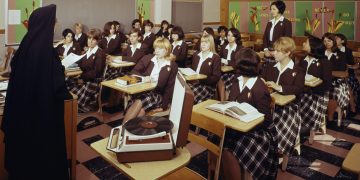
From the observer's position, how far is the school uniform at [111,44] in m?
6.82

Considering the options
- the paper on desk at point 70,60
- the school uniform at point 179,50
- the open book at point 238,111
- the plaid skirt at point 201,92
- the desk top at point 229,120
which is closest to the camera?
the desk top at point 229,120

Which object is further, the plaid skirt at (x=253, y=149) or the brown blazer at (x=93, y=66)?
the brown blazer at (x=93, y=66)

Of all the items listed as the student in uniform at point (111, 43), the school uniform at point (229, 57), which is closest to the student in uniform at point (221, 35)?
the school uniform at point (229, 57)

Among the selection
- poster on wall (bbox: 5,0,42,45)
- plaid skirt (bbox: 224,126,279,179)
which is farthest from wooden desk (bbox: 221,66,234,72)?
poster on wall (bbox: 5,0,42,45)

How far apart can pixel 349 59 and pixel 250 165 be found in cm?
378

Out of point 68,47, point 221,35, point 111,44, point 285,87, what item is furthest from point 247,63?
point 221,35

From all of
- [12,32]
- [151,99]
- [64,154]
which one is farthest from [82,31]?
[64,154]

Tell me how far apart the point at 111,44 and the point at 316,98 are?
4.46 meters

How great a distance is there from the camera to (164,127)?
1.57 metres

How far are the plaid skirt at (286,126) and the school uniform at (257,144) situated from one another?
0.48 meters

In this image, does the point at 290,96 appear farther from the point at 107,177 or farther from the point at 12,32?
the point at 12,32

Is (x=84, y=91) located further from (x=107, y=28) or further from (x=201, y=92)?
(x=107, y=28)

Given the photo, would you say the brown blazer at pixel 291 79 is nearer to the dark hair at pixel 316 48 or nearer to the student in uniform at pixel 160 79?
the dark hair at pixel 316 48

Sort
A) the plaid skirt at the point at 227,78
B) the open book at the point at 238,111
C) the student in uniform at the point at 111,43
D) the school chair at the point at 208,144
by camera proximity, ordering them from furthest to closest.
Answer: the student in uniform at the point at 111,43, the plaid skirt at the point at 227,78, the open book at the point at 238,111, the school chair at the point at 208,144
